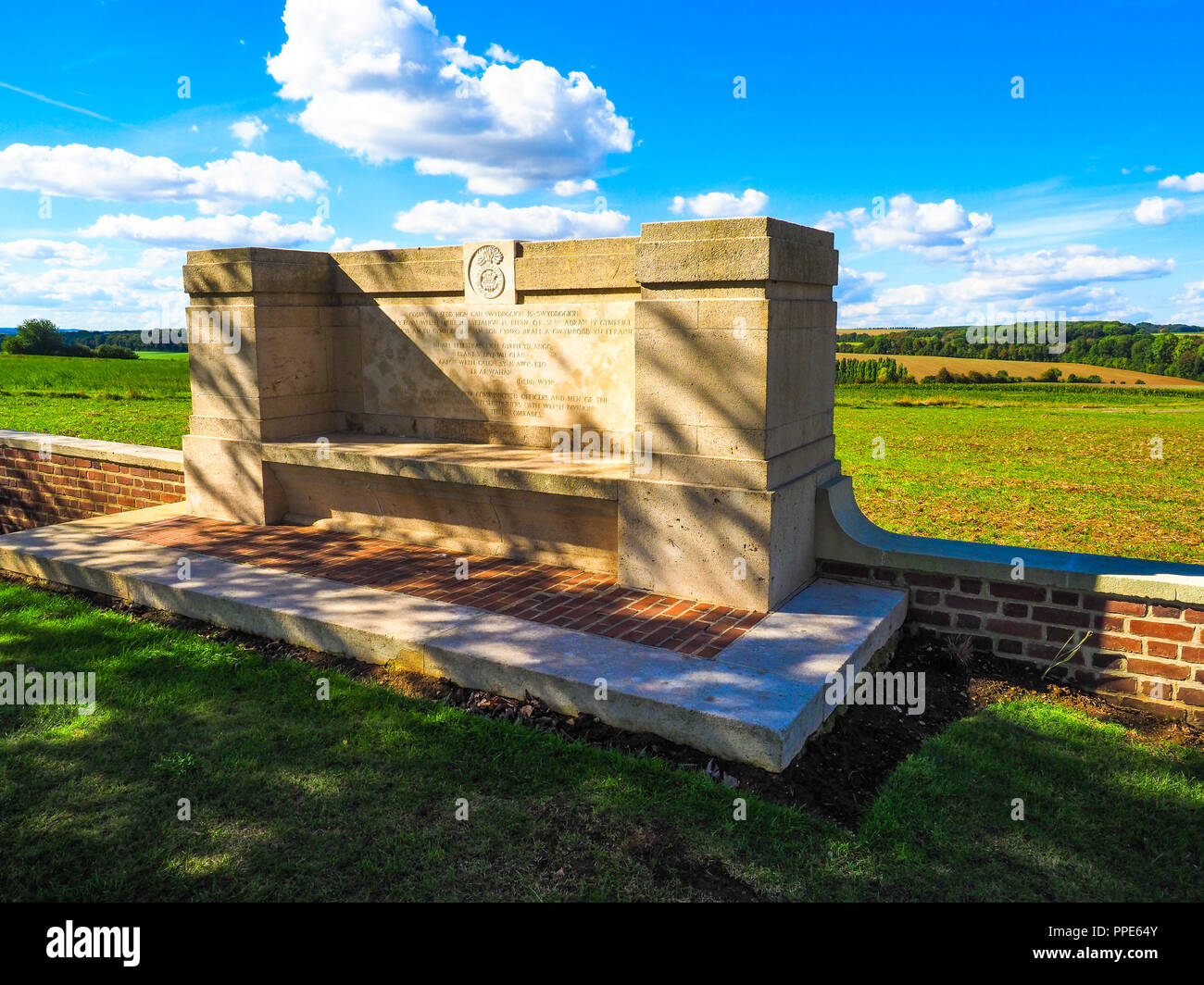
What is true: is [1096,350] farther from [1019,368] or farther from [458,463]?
[458,463]

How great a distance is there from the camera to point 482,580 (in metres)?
6.05

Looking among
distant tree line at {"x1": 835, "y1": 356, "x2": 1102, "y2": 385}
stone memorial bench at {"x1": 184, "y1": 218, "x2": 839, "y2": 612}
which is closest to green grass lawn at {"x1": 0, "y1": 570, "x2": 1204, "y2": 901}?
stone memorial bench at {"x1": 184, "y1": 218, "x2": 839, "y2": 612}

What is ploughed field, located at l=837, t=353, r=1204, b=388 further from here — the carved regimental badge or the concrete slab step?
the concrete slab step

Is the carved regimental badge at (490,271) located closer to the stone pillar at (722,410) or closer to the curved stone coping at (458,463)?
the curved stone coping at (458,463)

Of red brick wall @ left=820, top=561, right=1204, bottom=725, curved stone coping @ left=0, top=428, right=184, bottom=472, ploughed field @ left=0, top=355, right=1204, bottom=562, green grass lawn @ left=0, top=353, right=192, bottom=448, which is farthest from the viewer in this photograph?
green grass lawn @ left=0, top=353, right=192, bottom=448

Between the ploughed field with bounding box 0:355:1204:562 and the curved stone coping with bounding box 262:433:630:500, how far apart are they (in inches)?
171

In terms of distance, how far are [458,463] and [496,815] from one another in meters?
3.40

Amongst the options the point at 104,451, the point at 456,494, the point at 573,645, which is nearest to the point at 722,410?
the point at 573,645

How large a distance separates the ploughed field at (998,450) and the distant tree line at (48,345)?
76.6 feet

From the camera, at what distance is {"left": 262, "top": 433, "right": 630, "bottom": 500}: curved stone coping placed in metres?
5.93

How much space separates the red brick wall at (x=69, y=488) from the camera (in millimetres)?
8992

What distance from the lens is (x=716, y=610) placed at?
5.43 meters

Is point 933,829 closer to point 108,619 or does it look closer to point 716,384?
point 716,384
